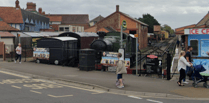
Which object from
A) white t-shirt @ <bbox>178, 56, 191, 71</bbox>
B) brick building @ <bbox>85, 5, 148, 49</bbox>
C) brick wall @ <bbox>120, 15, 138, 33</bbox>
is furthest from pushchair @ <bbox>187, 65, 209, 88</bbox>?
brick wall @ <bbox>120, 15, 138, 33</bbox>

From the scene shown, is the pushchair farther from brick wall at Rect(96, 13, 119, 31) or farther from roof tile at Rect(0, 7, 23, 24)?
roof tile at Rect(0, 7, 23, 24)

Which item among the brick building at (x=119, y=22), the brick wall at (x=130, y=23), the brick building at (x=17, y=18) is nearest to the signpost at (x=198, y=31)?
the brick building at (x=119, y=22)

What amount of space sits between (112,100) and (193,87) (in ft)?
15.0

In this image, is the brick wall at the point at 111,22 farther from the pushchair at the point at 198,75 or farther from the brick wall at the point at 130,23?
the pushchair at the point at 198,75

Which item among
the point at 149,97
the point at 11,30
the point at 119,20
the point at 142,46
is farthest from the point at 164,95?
the point at 142,46

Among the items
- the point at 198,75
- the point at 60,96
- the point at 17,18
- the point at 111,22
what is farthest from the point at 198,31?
the point at 17,18

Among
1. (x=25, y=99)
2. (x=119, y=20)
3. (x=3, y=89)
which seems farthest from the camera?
(x=119, y=20)

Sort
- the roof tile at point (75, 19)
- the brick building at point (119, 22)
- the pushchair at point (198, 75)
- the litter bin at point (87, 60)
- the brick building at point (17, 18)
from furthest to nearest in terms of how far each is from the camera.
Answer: the roof tile at point (75, 19)
the brick building at point (119, 22)
the brick building at point (17, 18)
the litter bin at point (87, 60)
the pushchair at point (198, 75)

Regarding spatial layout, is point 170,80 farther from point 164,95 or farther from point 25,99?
point 25,99

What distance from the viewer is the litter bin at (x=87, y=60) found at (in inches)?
667

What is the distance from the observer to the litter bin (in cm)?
1695

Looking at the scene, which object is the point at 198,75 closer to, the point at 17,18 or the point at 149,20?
the point at 17,18

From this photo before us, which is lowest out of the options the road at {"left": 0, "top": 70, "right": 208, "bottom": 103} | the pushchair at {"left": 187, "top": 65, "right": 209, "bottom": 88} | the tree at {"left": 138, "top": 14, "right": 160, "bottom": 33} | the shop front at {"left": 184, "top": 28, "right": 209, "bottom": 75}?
the road at {"left": 0, "top": 70, "right": 208, "bottom": 103}

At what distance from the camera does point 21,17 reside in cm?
4578
